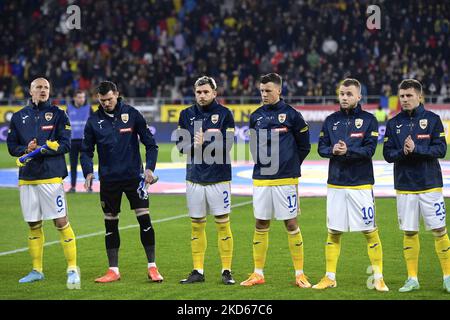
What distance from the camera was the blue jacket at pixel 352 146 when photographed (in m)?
9.34

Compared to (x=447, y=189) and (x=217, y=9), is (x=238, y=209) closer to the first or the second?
(x=447, y=189)

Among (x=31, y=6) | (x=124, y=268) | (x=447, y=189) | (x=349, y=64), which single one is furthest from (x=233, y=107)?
(x=124, y=268)

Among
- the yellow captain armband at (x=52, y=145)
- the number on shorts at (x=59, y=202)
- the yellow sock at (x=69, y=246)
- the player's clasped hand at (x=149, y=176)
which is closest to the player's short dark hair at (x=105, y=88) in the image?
the yellow captain armband at (x=52, y=145)

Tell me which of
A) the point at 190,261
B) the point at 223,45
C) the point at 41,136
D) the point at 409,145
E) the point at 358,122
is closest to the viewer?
the point at 409,145

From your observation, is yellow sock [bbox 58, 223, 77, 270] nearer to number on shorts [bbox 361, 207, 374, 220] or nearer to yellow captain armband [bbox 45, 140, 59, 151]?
yellow captain armband [bbox 45, 140, 59, 151]

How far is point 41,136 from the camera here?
1011 centimetres

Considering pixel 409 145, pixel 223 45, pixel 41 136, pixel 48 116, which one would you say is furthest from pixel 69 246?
pixel 223 45

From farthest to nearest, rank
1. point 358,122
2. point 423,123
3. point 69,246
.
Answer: point 69,246, point 358,122, point 423,123

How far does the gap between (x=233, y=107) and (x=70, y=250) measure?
26.6 metres

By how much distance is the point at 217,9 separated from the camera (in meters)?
42.0

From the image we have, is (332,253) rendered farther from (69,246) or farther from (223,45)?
(223,45)

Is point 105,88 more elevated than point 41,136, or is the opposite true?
point 105,88

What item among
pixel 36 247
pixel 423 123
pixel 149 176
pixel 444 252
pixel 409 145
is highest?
pixel 423 123

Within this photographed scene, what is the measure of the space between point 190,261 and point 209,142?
1974 millimetres
